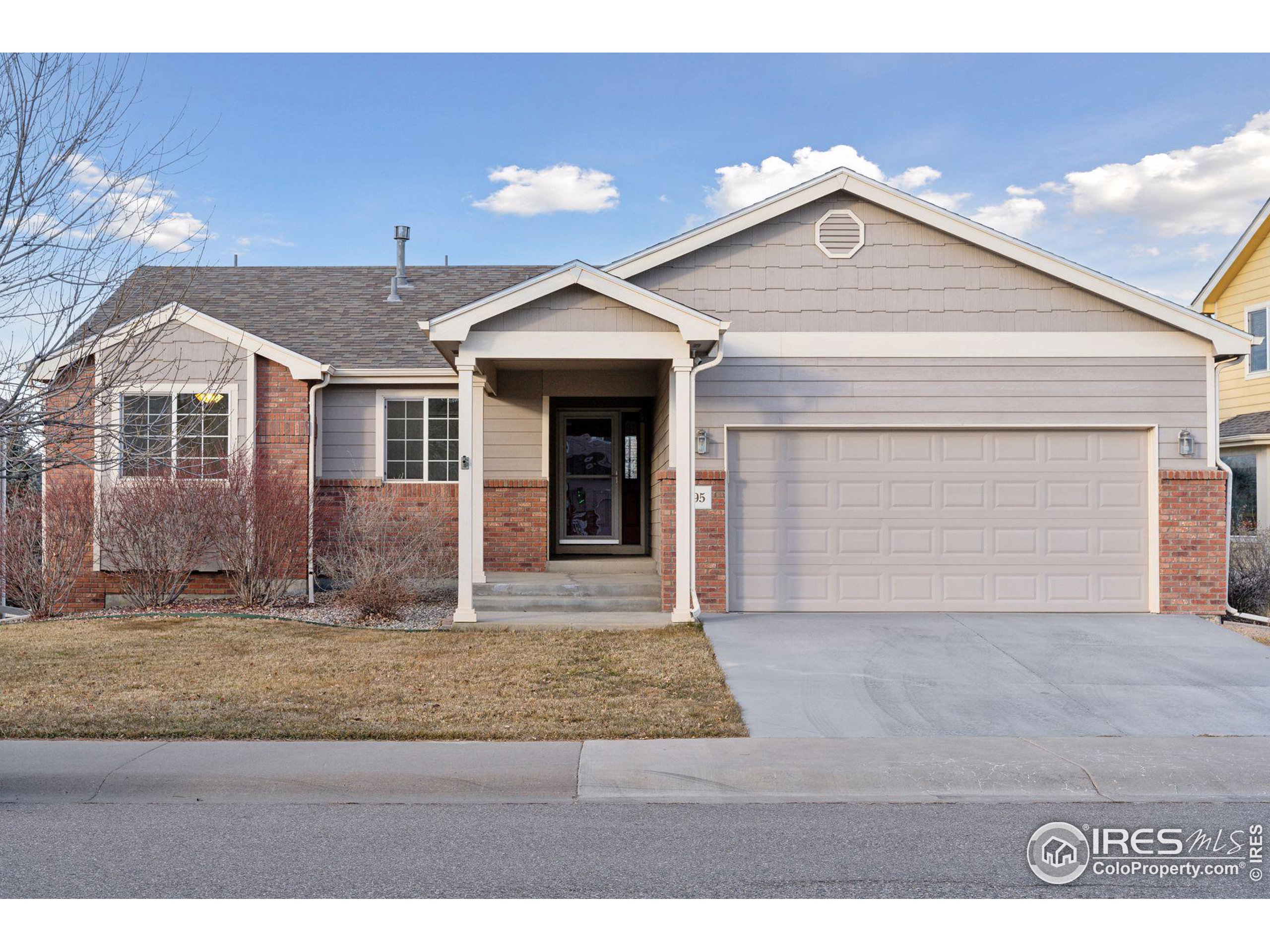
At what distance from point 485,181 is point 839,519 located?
13.4 meters

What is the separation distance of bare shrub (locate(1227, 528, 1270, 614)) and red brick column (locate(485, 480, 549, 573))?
8.93m

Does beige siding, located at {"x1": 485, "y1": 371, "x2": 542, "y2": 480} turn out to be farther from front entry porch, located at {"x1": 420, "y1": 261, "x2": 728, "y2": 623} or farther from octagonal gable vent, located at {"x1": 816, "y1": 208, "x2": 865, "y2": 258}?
octagonal gable vent, located at {"x1": 816, "y1": 208, "x2": 865, "y2": 258}

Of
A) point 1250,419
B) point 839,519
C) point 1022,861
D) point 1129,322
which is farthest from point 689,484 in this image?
point 1250,419

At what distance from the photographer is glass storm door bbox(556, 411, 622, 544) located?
1547cm

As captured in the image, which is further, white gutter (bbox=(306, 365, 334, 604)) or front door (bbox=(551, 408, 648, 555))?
front door (bbox=(551, 408, 648, 555))

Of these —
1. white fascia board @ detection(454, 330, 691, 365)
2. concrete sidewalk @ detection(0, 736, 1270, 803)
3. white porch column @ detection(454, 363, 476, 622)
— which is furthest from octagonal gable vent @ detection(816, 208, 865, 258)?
concrete sidewalk @ detection(0, 736, 1270, 803)

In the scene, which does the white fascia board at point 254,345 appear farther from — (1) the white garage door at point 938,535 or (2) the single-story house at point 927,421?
(1) the white garage door at point 938,535

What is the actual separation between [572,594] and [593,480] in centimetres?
360

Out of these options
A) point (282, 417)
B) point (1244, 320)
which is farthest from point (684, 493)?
point (1244, 320)

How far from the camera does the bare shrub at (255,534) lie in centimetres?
1286

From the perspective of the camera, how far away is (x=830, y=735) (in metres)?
6.95

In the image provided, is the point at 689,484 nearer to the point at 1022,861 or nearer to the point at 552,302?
the point at 552,302

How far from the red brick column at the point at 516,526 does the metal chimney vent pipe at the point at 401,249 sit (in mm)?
5534

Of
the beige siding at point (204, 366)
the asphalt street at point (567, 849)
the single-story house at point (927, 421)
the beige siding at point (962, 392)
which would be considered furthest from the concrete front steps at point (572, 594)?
the asphalt street at point (567, 849)
